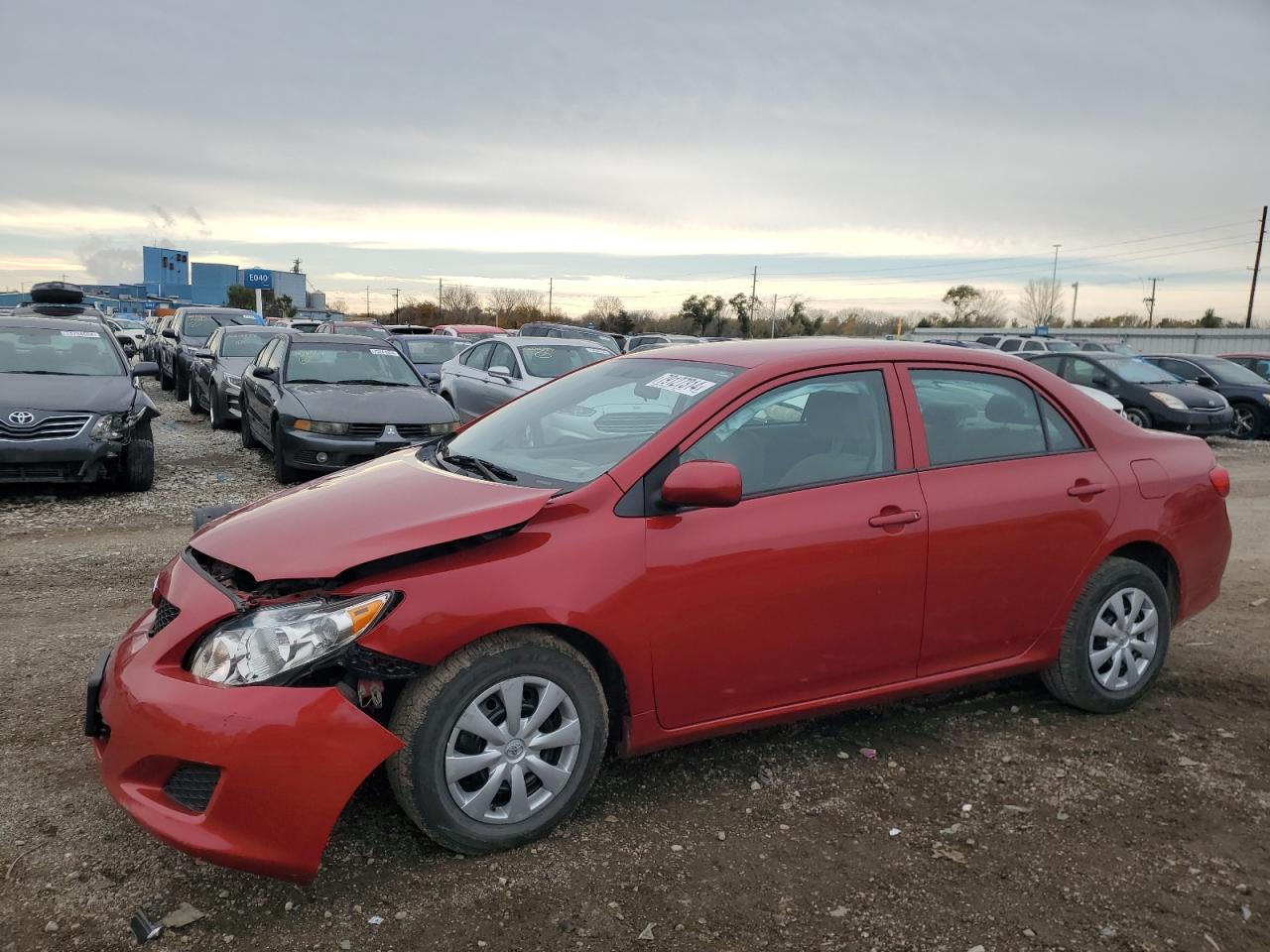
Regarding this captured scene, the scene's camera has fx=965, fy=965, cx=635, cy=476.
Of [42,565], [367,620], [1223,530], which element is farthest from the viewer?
[42,565]

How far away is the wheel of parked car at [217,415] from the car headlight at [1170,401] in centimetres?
1499

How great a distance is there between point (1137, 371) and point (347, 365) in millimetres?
13941

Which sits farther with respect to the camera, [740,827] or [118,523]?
[118,523]

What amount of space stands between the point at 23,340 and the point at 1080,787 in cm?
982

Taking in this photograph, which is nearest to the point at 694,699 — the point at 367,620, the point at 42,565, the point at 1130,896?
the point at 367,620

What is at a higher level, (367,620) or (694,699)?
(367,620)

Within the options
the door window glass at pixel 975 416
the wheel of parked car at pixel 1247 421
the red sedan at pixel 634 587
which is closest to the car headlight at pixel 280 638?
the red sedan at pixel 634 587

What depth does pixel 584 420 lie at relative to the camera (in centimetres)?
388

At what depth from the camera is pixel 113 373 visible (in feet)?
30.8

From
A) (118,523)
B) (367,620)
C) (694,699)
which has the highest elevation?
(367,620)

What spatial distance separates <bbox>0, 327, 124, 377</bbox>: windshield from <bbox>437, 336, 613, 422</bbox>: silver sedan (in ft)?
13.8

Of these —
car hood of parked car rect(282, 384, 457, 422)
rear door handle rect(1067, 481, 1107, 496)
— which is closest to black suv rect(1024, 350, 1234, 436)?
car hood of parked car rect(282, 384, 457, 422)

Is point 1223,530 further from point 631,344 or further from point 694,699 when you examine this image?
point 631,344

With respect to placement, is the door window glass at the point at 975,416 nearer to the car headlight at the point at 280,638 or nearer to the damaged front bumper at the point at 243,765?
the car headlight at the point at 280,638
